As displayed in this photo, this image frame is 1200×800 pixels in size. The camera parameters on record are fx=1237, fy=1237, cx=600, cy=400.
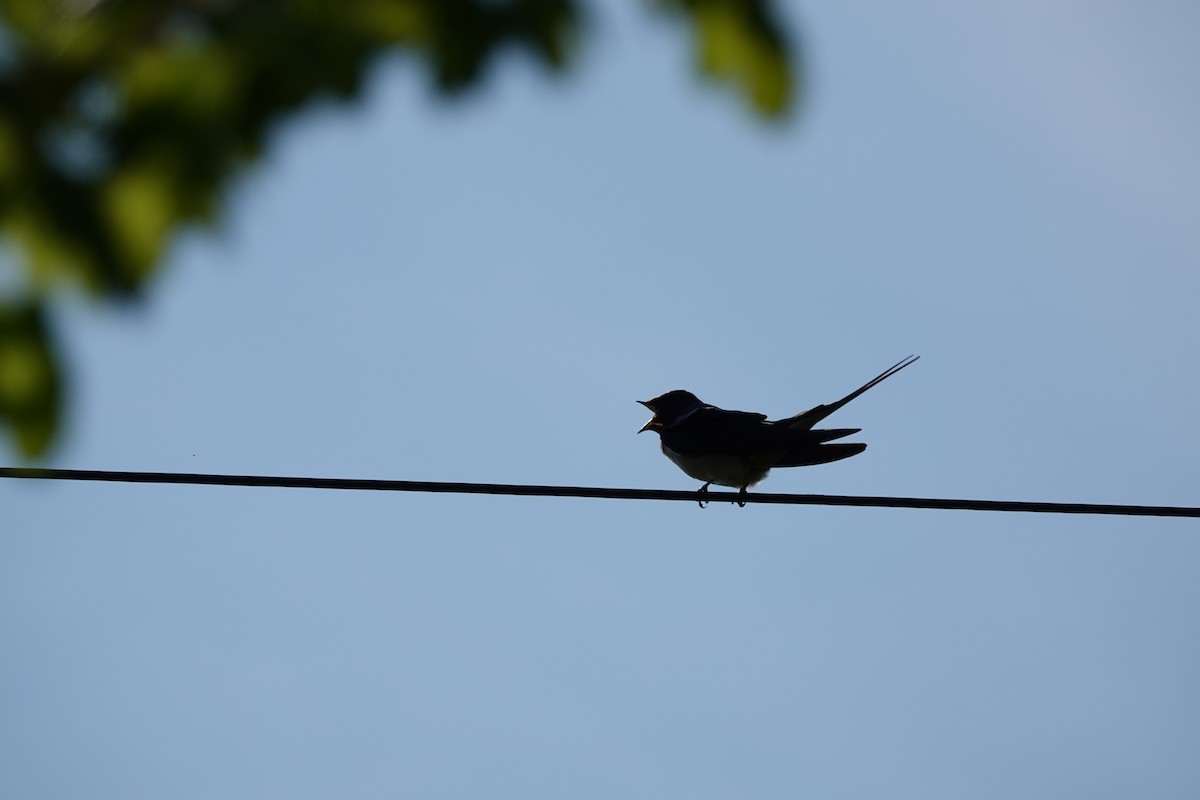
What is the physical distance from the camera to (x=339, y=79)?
1.85 metres

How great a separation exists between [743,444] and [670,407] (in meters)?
1.96

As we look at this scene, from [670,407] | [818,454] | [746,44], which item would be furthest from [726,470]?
[746,44]

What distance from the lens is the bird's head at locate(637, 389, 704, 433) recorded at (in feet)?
39.4

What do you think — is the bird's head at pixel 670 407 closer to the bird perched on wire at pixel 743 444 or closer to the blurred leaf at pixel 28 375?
the bird perched on wire at pixel 743 444

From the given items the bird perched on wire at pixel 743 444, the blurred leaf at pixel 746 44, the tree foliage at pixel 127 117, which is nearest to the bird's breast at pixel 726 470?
the bird perched on wire at pixel 743 444

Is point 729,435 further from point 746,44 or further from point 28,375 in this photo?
point 28,375

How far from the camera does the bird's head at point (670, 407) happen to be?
472 inches

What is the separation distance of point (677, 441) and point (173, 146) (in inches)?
371

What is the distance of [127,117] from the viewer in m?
1.83

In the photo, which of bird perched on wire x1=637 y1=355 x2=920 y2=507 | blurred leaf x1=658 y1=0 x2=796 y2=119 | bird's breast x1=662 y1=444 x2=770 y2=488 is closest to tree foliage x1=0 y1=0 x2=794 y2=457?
blurred leaf x1=658 y1=0 x2=796 y2=119

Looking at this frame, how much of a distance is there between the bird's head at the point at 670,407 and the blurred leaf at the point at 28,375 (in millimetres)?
10017

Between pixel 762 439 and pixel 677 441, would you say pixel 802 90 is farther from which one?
pixel 677 441

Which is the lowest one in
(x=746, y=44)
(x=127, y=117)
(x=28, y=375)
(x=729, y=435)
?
(x=28, y=375)

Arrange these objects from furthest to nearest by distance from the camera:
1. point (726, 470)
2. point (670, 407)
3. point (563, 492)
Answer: point (670, 407) → point (726, 470) → point (563, 492)
